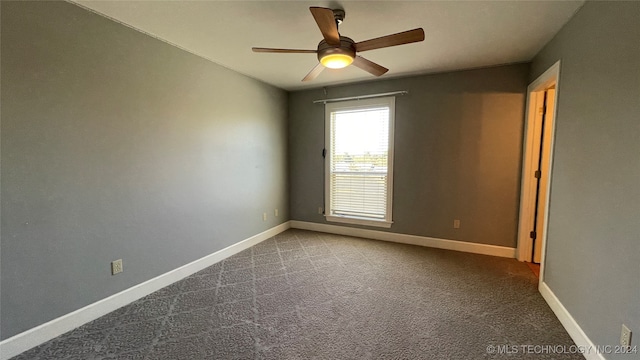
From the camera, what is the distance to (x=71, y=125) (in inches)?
76.0

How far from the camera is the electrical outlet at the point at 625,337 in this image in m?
1.32

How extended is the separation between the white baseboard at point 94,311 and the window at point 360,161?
2.01 m

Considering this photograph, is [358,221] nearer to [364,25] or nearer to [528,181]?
[528,181]

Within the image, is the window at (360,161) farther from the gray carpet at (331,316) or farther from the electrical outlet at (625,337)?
the electrical outlet at (625,337)

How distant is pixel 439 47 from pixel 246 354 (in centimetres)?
324

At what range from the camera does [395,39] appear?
1.83 metres

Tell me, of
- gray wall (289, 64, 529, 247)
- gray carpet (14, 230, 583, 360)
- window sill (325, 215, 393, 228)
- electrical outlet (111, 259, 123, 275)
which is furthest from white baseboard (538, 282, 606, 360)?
electrical outlet (111, 259, 123, 275)

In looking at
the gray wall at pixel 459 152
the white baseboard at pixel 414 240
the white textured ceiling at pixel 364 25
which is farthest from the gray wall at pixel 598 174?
the white baseboard at pixel 414 240

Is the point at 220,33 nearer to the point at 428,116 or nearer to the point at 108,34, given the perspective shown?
the point at 108,34

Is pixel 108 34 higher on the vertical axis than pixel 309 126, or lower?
higher

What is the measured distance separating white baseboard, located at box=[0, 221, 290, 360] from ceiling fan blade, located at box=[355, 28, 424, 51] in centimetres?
283

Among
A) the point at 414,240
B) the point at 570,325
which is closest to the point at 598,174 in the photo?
the point at 570,325

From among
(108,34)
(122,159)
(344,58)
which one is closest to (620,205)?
(344,58)

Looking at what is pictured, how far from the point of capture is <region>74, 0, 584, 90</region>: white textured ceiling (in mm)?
1954
